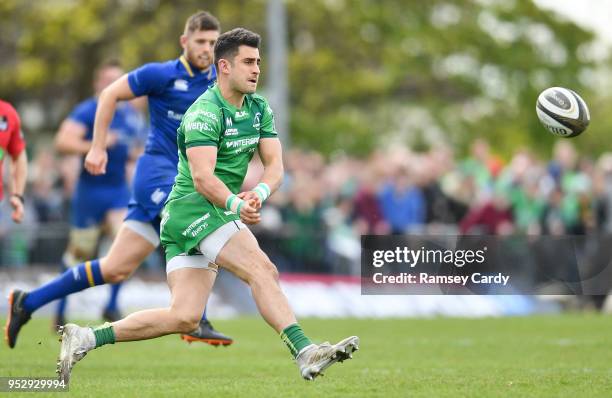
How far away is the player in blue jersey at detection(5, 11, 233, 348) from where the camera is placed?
10984 mm

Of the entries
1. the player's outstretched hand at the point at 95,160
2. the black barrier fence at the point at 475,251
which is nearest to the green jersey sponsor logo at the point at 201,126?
the player's outstretched hand at the point at 95,160

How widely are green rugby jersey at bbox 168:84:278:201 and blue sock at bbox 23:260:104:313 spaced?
102 inches

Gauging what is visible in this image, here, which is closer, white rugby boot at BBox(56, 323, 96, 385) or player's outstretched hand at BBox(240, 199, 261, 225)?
player's outstretched hand at BBox(240, 199, 261, 225)

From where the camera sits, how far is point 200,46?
11008mm

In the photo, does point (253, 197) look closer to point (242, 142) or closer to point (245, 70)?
point (242, 142)

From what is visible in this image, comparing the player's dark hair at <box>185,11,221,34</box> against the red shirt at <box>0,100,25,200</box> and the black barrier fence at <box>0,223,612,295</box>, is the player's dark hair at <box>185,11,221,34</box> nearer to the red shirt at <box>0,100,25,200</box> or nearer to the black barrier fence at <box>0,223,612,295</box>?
the red shirt at <box>0,100,25,200</box>

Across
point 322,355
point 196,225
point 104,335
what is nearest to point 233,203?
point 196,225

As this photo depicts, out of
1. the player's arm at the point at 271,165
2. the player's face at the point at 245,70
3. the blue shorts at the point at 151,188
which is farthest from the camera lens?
the blue shorts at the point at 151,188

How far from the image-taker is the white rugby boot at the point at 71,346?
8930mm

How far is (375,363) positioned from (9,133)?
157 inches

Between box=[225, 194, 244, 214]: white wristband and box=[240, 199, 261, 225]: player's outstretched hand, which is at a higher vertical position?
box=[225, 194, 244, 214]: white wristband

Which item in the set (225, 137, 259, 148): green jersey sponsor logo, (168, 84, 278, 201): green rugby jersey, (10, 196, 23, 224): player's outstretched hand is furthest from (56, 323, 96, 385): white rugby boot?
(10, 196, 23, 224): player's outstretched hand

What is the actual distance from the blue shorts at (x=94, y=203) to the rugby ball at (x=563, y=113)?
17.5ft

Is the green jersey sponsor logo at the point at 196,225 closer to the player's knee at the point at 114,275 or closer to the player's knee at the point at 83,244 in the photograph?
the player's knee at the point at 114,275
